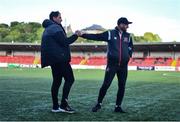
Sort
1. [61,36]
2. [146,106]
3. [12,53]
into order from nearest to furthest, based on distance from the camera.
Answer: [61,36]
[146,106]
[12,53]

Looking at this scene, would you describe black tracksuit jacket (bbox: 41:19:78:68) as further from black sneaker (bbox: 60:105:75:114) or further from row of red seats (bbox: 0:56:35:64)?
row of red seats (bbox: 0:56:35:64)

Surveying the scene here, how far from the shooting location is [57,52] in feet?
25.8

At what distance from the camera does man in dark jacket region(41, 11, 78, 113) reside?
7.88m

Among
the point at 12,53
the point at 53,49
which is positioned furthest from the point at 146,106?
the point at 12,53

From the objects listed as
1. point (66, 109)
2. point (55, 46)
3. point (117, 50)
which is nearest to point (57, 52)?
point (55, 46)

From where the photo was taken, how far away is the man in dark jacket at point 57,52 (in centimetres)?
788

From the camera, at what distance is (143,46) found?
63906 mm

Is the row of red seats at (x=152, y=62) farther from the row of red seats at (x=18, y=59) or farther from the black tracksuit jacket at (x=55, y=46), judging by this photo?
the black tracksuit jacket at (x=55, y=46)

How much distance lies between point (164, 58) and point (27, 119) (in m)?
57.1

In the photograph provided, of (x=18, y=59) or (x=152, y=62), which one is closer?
(x=152, y=62)

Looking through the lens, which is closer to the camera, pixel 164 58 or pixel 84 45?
pixel 164 58

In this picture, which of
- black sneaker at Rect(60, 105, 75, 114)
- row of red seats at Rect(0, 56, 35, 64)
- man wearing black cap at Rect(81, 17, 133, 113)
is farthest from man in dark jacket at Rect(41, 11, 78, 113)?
row of red seats at Rect(0, 56, 35, 64)

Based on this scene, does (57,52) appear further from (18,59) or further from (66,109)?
(18,59)

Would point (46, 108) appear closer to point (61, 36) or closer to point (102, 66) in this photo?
point (61, 36)
